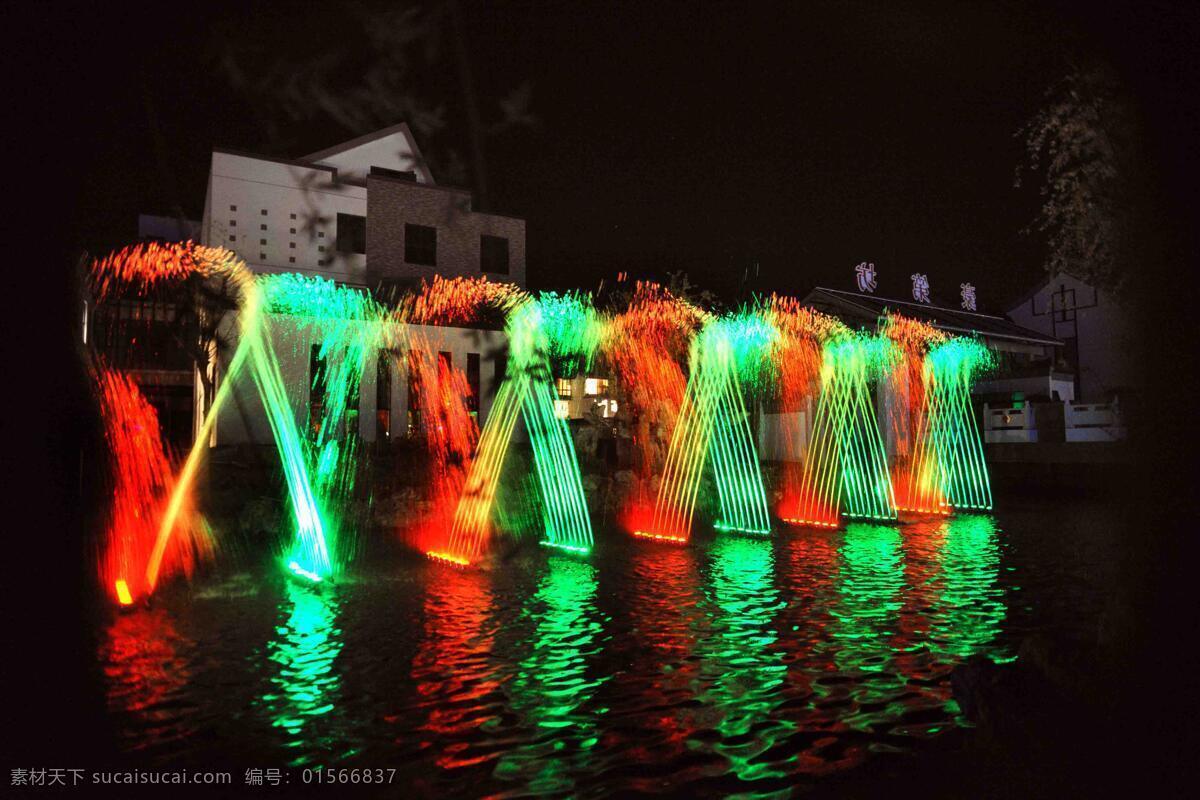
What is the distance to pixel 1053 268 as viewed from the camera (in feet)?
30.4

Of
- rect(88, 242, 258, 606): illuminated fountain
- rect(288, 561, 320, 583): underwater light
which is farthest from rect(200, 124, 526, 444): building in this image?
rect(288, 561, 320, 583): underwater light

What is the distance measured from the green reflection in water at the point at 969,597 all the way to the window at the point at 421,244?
764 inches

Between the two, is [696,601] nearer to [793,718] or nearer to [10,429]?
[793,718]

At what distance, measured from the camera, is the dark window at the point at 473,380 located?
27375 millimetres

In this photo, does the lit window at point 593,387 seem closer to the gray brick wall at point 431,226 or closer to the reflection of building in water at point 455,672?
the gray brick wall at point 431,226

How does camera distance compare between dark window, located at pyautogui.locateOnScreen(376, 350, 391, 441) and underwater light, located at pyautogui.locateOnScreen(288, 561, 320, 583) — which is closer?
underwater light, located at pyautogui.locateOnScreen(288, 561, 320, 583)

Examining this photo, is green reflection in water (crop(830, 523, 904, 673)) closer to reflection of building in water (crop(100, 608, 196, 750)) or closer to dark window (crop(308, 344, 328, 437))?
reflection of building in water (crop(100, 608, 196, 750))

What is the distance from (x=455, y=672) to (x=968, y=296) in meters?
42.4

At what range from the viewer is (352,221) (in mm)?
28797

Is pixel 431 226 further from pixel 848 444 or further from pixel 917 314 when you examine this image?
pixel 917 314

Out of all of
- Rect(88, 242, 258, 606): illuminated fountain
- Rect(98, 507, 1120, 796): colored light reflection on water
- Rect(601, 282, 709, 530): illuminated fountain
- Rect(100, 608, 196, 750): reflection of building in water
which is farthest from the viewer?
Rect(601, 282, 709, 530): illuminated fountain

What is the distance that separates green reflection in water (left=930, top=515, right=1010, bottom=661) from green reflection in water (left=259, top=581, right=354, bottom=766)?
5172mm

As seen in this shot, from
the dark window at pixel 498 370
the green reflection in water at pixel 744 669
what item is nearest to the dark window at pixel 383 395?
the dark window at pixel 498 370

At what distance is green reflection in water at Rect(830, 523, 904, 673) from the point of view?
7.41 meters
